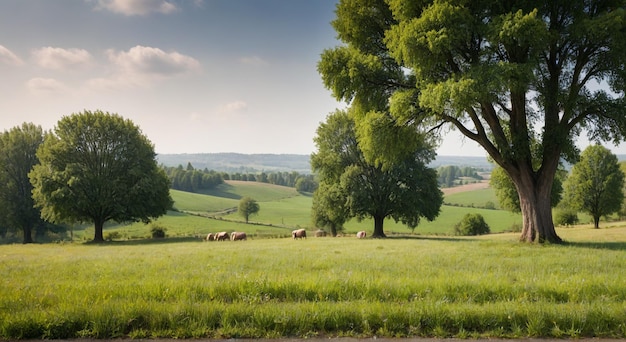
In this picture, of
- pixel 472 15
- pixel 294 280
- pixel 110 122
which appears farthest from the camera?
pixel 110 122

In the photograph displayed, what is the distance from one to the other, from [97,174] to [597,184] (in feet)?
226

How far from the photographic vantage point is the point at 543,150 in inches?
746

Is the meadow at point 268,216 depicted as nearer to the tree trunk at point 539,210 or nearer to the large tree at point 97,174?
the large tree at point 97,174

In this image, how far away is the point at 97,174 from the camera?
4378 centimetres

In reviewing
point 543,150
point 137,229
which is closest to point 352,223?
point 137,229

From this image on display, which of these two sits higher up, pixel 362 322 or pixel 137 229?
pixel 362 322

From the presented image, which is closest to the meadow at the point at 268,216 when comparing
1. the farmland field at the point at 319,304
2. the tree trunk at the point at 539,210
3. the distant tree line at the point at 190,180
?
the distant tree line at the point at 190,180

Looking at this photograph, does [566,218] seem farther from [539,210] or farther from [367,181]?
[539,210]

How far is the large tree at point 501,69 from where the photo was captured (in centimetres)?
1516

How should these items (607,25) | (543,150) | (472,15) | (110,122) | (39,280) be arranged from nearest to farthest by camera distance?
(39,280) → (607,25) → (472,15) → (543,150) → (110,122)

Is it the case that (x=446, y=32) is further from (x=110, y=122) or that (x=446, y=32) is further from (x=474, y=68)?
(x=110, y=122)

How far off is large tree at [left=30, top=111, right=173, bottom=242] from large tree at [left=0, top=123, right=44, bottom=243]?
10698 mm

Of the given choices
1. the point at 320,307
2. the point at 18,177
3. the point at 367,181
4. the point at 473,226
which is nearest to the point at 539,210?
the point at 320,307

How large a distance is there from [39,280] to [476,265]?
12.3m
